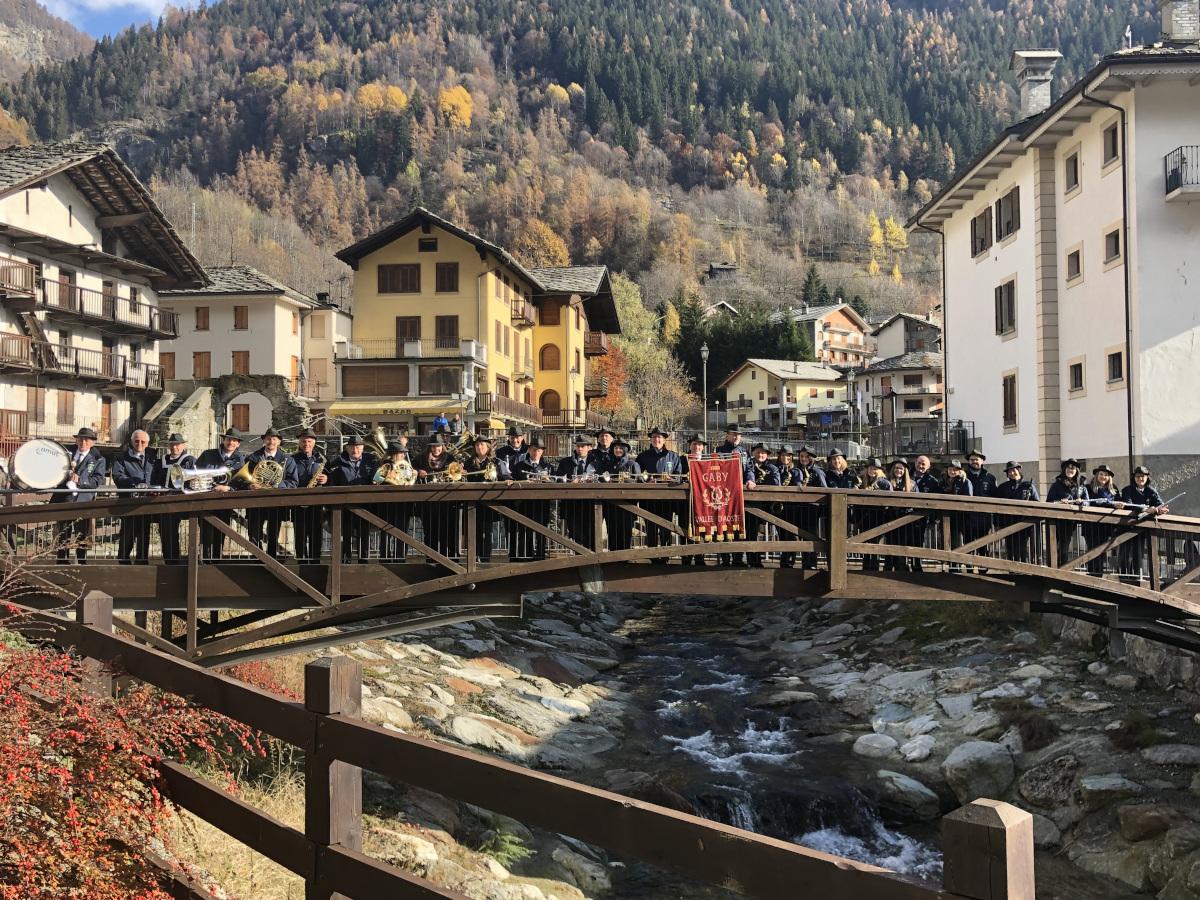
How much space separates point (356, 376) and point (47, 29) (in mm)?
176473

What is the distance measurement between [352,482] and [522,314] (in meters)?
43.8

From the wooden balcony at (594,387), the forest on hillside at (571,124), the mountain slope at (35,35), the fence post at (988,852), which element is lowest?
the fence post at (988,852)

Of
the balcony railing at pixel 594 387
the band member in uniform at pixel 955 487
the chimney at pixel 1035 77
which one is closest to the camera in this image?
the band member in uniform at pixel 955 487

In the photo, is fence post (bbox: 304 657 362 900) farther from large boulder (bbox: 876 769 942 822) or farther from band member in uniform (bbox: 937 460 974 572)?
large boulder (bbox: 876 769 942 822)

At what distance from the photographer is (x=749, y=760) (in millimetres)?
19312

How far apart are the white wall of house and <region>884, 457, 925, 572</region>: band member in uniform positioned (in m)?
16.8

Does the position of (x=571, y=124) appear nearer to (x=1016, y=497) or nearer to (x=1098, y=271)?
(x=1098, y=271)

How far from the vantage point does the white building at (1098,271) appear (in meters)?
25.9

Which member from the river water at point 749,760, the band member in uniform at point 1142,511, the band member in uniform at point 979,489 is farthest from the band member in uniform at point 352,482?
the band member in uniform at point 1142,511

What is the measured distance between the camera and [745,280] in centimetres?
12769

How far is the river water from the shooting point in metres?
16.5

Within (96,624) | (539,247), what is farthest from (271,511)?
(539,247)

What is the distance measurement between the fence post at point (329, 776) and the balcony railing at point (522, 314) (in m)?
54.1

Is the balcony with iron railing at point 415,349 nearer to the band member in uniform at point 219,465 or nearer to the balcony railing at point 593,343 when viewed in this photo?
the balcony railing at point 593,343
